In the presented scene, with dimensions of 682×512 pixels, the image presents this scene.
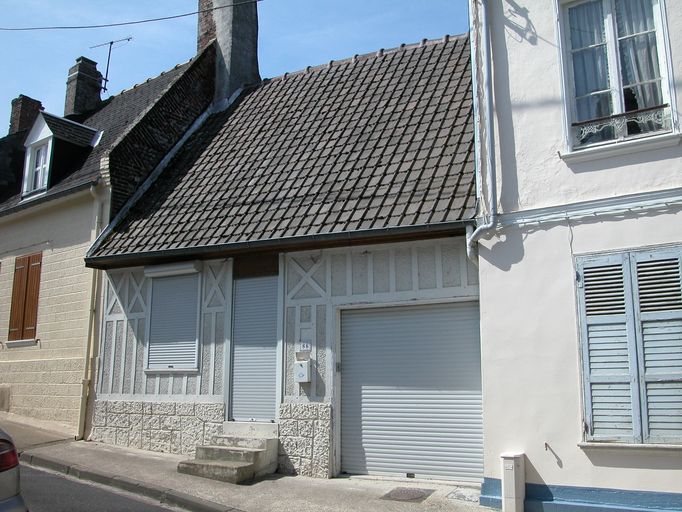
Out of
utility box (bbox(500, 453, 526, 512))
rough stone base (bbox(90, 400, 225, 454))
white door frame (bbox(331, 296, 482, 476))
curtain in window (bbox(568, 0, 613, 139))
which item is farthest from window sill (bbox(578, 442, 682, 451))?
rough stone base (bbox(90, 400, 225, 454))

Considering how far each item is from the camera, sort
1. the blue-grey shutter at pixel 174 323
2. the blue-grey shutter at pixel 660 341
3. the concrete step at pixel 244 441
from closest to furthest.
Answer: the blue-grey shutter at pixel 660 341
the concrete step at pixel 244 441
the blue-grey shutter at pixel 174 323

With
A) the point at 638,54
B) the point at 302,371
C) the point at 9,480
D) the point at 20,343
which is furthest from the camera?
the point at 20,343

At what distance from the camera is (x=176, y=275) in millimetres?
10367

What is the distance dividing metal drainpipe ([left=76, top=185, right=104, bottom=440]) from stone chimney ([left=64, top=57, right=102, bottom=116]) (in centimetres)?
692

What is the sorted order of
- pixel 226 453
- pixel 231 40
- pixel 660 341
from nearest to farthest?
pixel 660 341 < pixel 226 453 < pixel 231 40

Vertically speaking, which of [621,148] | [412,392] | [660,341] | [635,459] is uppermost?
[621,148]

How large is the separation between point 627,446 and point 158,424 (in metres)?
6.96

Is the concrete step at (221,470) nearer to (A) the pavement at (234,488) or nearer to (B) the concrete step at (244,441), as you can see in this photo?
(A) the pavement at (234,488)

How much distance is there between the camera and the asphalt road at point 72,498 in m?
6.93

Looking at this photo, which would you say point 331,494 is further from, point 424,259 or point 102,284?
point 102,284

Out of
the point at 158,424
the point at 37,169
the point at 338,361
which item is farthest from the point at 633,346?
the point at 37,169

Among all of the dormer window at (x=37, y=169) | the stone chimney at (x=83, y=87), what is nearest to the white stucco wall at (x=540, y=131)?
the dormer window at (x=37, y=169)

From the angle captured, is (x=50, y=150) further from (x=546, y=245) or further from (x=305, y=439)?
(x=546, y=245)

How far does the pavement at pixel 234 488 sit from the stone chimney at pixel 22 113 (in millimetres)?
Result: 10593
